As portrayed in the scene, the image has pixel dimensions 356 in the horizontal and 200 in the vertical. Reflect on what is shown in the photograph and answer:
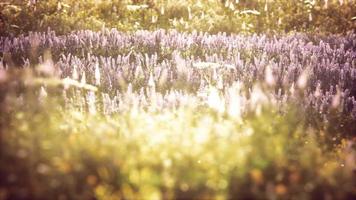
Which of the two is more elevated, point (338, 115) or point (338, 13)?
point (338, 13)

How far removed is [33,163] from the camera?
2250 mm

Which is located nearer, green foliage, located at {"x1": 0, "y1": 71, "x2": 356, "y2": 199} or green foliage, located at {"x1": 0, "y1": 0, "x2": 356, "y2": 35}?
green foliage, located at {"x1": 0, "y1": 71, "x2": 356, "y2": 199}

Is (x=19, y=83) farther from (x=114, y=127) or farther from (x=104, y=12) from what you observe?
(x=104, y=12)

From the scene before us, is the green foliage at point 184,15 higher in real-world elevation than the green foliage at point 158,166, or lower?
higher

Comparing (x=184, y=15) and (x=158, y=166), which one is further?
(x=184, y=15)

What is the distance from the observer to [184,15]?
31.4 feet

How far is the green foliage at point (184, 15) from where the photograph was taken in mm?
7848

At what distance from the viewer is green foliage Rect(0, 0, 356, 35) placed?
309 inches

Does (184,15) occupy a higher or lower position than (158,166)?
higher

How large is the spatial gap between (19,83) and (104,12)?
18.5 feet

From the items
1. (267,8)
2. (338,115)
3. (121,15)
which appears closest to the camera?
(338,115)

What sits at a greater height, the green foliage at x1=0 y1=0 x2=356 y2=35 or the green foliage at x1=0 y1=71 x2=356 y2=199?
the green foliage at x1=0 y1=0 x2=356 y2=35

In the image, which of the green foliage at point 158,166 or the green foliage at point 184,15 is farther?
the green foliage at point 184,15

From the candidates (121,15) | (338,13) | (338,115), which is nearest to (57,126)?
(338,115)
